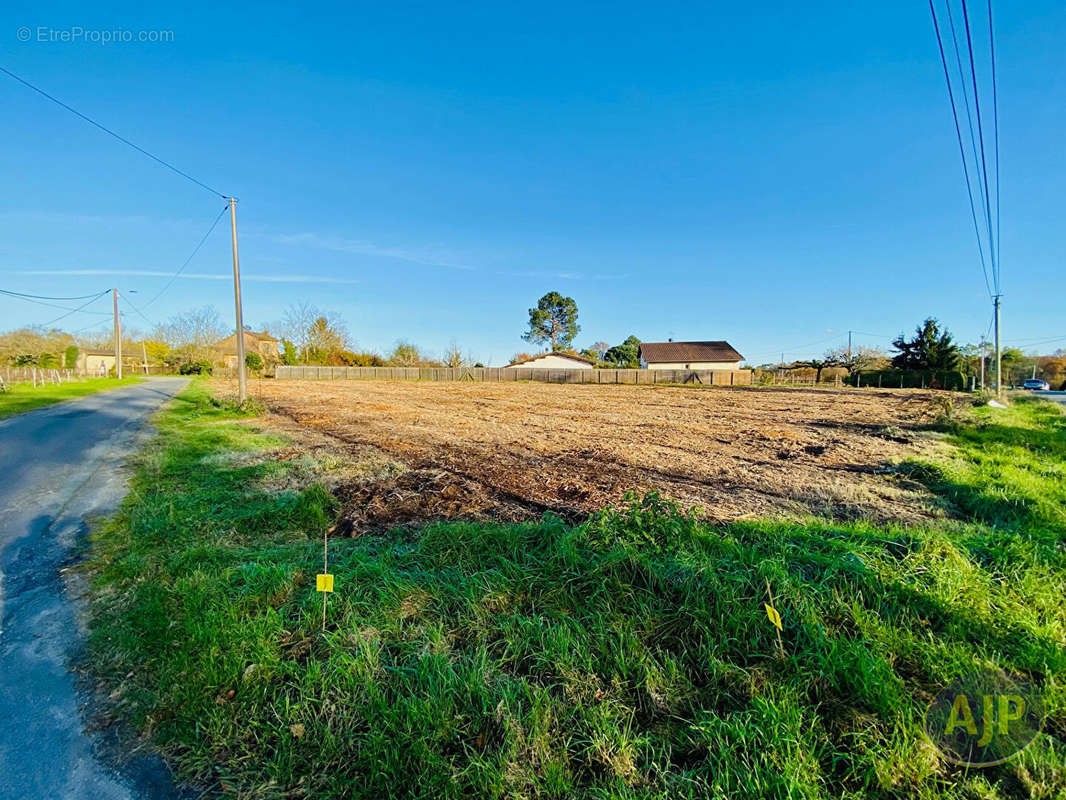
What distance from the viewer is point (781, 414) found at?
14398mm

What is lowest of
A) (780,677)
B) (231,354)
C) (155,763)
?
(155,763)

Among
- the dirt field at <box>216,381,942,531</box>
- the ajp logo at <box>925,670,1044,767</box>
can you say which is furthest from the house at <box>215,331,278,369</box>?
the ajp logo at <box>925,670,1044,767</box>

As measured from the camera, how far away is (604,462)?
22.4 ft

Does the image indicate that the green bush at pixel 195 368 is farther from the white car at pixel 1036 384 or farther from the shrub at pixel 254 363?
the white car at pixel 1036 384

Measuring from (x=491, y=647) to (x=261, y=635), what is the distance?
1164mm

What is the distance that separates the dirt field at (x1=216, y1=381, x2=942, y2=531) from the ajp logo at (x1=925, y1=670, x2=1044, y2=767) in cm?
227

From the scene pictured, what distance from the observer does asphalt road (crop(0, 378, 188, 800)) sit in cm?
164

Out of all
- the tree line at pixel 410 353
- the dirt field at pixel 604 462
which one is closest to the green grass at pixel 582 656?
the dirt field at pixel 604 462

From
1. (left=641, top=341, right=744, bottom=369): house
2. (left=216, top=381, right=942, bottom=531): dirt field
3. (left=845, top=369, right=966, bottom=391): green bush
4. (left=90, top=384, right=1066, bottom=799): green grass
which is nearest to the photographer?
(left=90, top=384, right=1066, bottom=799): green grass

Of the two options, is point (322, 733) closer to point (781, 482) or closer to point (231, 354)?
point (781, 482)

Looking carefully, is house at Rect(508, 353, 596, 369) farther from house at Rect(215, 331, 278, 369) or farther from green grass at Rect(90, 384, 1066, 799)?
green grass at Rect(90, 384, 1066, 799)

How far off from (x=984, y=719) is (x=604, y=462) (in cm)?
510

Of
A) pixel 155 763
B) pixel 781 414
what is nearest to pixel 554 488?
pixel 155 763

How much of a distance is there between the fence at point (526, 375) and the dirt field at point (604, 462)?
3078 centimetres
